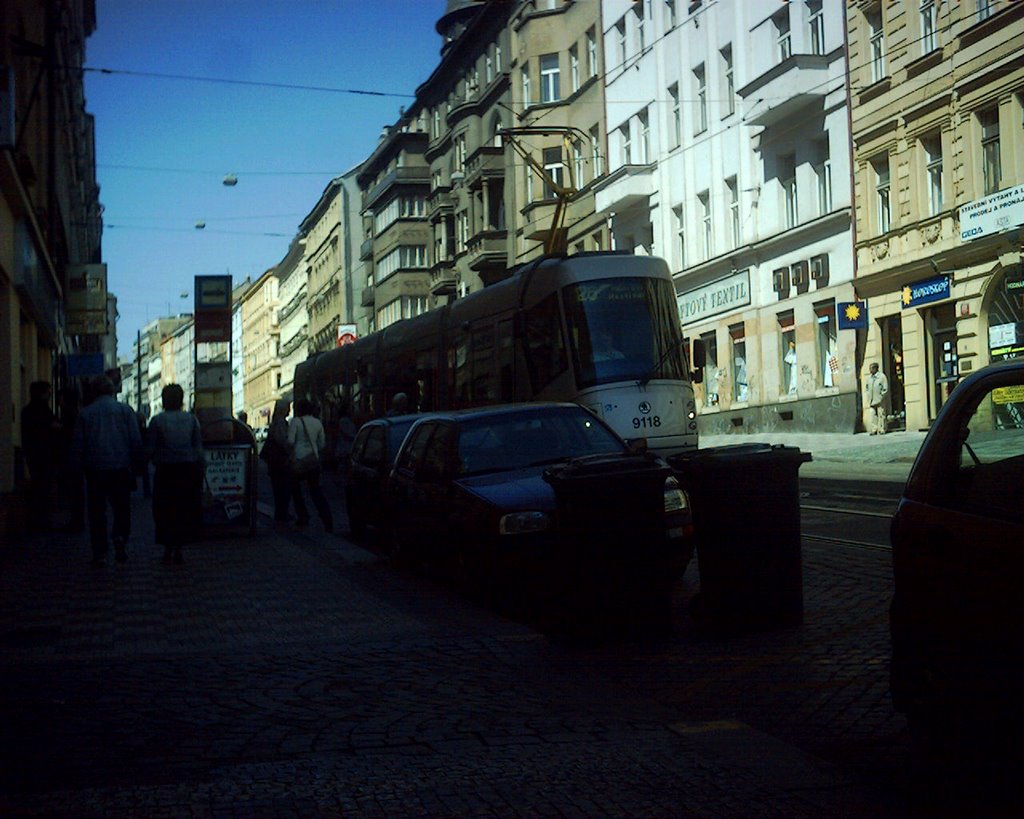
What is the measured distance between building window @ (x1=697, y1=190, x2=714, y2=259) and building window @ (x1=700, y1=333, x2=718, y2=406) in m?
2.55

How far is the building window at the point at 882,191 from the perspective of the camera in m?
36.8

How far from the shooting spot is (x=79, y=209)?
5275 centimetres

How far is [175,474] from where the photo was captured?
1532cm

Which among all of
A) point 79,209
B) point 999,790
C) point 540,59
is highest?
point 540,59

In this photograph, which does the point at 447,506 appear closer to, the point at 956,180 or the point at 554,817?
the point at 554,817

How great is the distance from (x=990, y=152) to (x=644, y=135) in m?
20.1

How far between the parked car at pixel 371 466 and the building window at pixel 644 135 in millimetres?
33615

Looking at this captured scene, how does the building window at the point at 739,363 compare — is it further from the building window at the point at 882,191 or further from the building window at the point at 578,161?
the building window at the point at 578,161

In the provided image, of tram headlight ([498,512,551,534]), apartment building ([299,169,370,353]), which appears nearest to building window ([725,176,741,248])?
tram headlight ([498,512,551,534])

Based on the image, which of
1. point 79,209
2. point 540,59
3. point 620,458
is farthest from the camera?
point 540,59

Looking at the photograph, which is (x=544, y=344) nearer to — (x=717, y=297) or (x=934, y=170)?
(x=934, y=170)

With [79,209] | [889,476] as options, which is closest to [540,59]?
[79,209]

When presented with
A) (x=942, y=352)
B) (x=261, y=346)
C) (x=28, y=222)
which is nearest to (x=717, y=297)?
(x=942, y=352)

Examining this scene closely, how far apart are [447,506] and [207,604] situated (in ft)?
6.61
